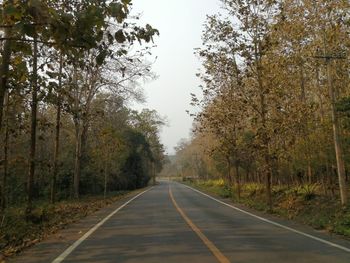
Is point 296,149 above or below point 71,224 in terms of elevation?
above

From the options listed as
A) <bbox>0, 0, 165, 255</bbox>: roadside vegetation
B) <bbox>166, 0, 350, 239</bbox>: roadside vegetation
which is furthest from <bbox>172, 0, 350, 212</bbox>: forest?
<bbox>0, 0, 165, 255</bbox>: roadside vegetation

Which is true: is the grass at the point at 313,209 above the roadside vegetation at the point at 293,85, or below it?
below

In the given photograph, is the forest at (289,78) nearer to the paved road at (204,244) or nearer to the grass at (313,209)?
the grass at (313,209)

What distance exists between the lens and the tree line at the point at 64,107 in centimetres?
684

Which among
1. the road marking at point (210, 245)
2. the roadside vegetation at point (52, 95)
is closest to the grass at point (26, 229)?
the roadside vegetation at point (52, 95)

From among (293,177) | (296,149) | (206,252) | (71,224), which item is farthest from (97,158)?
(206,252)

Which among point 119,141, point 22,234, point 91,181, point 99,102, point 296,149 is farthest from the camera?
point 91,181

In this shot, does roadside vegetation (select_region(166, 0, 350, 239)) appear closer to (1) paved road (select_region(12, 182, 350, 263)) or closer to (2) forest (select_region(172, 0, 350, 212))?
(2) forest (select_region(172, 0, 350, 212))

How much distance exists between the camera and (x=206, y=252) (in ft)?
33.3

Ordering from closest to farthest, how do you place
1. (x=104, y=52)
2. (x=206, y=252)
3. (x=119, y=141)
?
(x=104, y=52)
(x=206, y=252)
(x=119, y=141)

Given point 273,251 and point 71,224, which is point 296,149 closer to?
point 71,224

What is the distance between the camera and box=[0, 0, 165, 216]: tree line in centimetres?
684

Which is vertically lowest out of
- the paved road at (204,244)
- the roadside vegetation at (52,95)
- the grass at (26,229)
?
the paved road at (204,244)

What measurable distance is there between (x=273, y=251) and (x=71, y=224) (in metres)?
8.97
